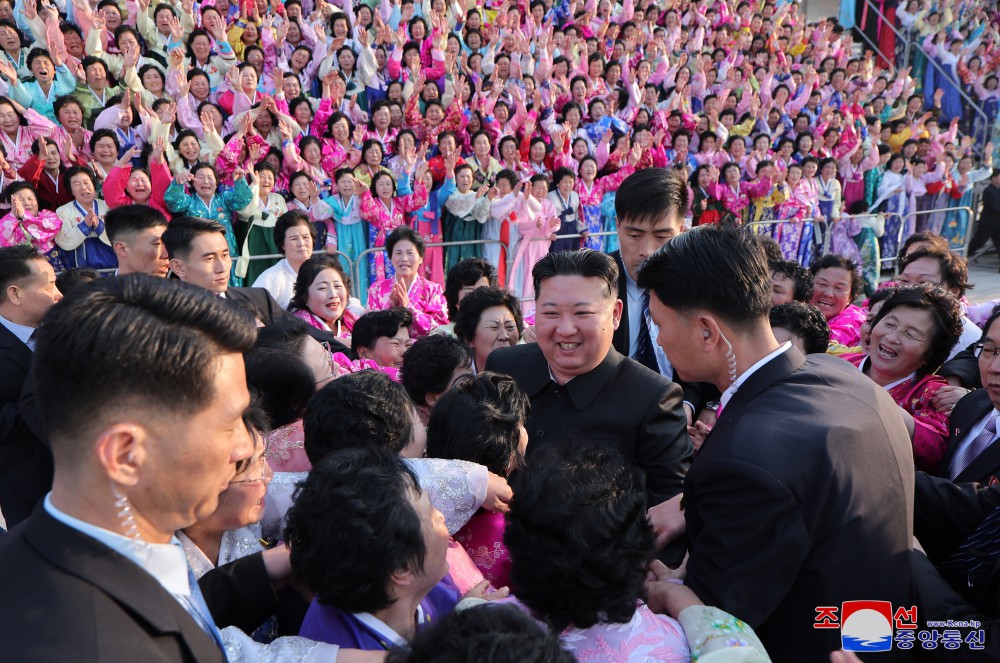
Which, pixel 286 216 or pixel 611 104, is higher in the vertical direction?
pixel 611 104

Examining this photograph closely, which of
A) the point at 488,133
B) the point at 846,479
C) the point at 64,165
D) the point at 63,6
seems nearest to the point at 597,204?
the point at 488,133

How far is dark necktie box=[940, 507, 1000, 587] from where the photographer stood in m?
1.92

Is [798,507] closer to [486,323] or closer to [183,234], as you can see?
[486,323]

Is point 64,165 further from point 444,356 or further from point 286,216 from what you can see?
point 444,356

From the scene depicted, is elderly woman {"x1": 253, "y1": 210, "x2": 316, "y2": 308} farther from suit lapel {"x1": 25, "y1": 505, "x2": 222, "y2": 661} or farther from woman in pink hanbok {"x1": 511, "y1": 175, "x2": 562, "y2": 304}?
suit lapel {"x1": 25, "y1": 505, "x2": 222, "y2": 661}

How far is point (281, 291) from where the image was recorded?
5.34m

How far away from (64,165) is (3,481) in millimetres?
4173

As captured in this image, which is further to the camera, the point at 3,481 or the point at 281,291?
the point at 281,291

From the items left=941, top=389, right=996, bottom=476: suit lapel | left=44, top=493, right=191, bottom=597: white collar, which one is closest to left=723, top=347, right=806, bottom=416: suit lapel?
left=44, top=493, right=191, bottom=597: white collar

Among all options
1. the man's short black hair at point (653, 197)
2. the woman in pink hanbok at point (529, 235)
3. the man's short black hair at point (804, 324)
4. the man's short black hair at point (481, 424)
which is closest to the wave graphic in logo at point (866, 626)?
the man's short black hair at point (481, 424)

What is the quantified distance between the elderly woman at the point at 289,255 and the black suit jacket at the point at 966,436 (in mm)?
4124

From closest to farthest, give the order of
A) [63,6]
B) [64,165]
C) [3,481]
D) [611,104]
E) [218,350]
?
[218,350], [3,481], [64,165], [63,6], [611,104]

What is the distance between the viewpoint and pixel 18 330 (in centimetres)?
308
